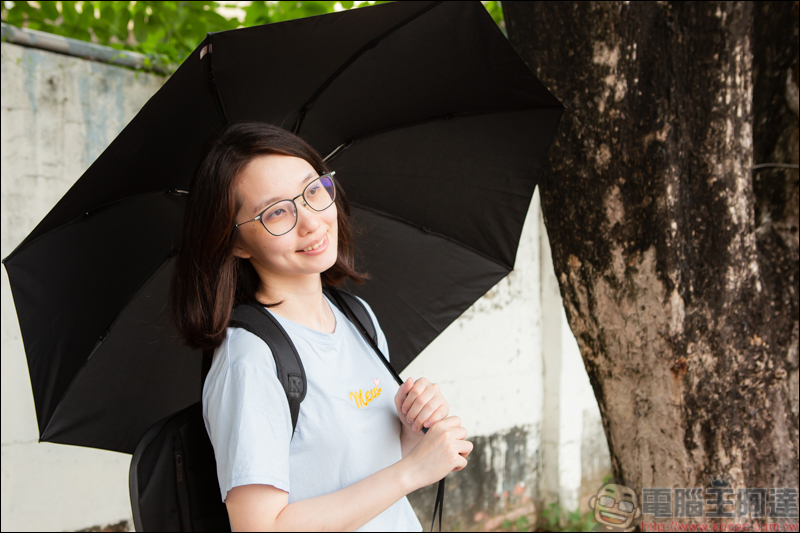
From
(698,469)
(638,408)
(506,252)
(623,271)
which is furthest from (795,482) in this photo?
(506,252)

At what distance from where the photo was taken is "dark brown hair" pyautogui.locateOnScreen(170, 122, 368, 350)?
1.31m

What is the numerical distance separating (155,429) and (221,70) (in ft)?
2.64

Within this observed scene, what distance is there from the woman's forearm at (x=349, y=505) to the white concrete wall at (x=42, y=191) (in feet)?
6.46

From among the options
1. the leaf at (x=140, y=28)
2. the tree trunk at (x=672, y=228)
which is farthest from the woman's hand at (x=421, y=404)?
the leaf at (x=140, y=28)

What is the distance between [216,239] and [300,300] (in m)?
0.23

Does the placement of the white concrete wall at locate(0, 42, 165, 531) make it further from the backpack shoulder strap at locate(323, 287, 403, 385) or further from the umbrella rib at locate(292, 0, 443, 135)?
the backpack shoulder strap at locate(323, 287, 403, 385)

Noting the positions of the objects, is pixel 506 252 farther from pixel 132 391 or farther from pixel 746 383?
pixel 132 391

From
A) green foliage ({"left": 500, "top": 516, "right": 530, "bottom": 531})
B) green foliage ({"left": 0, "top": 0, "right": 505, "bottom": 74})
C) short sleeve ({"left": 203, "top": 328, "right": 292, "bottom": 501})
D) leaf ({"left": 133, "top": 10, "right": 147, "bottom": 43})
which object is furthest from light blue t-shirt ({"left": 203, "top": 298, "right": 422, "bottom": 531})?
green foliage ({"left": 500, "top": 516, "right": 530, "bottom": 531})

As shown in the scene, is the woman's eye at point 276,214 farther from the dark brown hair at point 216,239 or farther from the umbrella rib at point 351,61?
the umbrella rib at point 351,61

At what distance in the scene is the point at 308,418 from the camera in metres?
1.23

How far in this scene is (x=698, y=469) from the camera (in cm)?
197

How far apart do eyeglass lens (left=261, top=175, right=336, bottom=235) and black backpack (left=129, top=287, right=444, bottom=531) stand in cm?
18

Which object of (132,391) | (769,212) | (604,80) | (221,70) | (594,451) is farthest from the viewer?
(594,451)

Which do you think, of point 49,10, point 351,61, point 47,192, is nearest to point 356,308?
point 351,61
